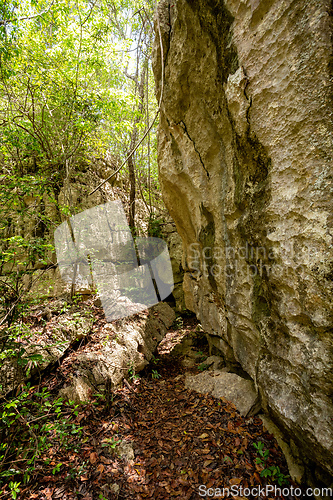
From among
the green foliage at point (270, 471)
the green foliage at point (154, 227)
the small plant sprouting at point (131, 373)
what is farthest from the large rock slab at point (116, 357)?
the green foliage at point (154, 227)

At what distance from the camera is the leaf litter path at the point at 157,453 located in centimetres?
224

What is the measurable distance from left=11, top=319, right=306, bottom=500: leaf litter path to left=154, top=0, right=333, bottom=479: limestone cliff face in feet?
2.04

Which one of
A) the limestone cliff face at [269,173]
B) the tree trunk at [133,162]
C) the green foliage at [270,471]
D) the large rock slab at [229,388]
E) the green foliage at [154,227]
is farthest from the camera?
the green foliage at [154,227]

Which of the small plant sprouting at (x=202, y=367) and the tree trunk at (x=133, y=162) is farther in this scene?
the tree trunk at (x=133, y=162)

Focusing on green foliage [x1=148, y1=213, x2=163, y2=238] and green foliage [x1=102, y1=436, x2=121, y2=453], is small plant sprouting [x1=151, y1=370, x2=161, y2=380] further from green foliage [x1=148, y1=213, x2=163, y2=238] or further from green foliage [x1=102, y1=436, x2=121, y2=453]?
green foliage [x1=148, y1=213, x2=163, y2=238]

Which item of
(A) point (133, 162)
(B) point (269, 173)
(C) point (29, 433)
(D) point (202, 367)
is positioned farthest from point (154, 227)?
(C) point (29, 433)

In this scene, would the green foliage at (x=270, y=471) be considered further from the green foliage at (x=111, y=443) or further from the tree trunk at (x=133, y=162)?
the tree trunk at (x=133, y=162)

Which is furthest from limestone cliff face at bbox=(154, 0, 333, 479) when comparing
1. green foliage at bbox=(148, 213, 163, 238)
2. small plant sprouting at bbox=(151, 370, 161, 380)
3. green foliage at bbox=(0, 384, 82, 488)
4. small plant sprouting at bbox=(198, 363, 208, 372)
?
green foliage at bbox=(148, 213, 163, 238)

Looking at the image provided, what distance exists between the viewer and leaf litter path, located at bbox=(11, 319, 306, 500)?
7.34 ft

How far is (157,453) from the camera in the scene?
8.96 feet

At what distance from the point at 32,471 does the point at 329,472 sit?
8.74ft

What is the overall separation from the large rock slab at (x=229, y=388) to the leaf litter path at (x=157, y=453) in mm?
100

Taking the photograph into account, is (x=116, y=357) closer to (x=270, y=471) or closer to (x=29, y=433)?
(x=29, y=433)

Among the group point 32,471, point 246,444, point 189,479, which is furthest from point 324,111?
point 32,471
